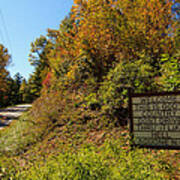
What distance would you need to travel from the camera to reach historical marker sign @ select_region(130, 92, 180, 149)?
4.24 m

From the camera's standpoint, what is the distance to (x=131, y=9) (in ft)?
29.9

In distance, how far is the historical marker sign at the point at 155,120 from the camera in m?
4.24

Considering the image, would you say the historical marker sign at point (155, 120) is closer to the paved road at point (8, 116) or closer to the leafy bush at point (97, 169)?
the leafy bush at point (97, 169)

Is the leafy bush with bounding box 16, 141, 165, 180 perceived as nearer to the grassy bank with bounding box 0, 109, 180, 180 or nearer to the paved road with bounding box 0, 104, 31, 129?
the grassy bank with bounding box 0, 109, 180, 180

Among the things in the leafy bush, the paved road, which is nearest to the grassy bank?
the leafy bush

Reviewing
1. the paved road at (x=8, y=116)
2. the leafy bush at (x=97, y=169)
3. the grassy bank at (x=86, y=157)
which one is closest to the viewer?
the leafy bush at (x=97, y=169)

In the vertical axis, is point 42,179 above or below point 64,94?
below

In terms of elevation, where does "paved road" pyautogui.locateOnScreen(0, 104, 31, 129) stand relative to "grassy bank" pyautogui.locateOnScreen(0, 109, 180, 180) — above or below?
below

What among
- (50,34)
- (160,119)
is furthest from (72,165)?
(50,34)

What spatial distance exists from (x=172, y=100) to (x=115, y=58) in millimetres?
5814

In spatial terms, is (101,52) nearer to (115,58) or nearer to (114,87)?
(115,58)

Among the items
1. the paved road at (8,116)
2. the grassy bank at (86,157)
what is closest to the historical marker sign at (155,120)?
the grassy bank at (86,157)

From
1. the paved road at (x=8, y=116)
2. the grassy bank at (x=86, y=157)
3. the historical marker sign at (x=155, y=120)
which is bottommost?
the paved road at (x=8, y=116)

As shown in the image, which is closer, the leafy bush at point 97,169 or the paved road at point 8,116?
the leafy bush at point 97,169
